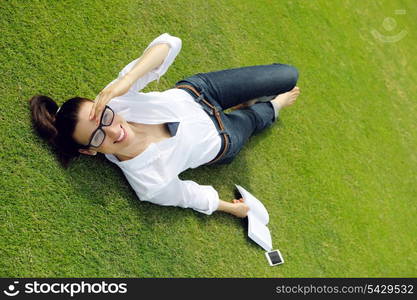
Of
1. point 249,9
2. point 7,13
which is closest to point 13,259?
point 7,13

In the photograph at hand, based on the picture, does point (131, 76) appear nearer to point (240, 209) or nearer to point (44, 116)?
point (44, 116)

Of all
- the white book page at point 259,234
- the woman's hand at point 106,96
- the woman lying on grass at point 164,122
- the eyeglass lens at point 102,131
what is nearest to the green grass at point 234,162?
the white book page at point 259,234

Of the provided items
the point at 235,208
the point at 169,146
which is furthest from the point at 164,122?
the point at 235,208

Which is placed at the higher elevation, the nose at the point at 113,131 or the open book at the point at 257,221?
the nose at the point at 113,131

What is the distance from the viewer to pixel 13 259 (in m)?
2.42

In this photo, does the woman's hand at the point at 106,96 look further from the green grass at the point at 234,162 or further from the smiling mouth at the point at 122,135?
the green grass at the point at 234,162

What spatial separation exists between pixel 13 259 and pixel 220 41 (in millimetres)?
2784

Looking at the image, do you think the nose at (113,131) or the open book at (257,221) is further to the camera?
the open book at (257,221)

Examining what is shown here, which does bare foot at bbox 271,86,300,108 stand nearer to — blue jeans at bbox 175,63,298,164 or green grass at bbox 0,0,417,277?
green grass at bbox 0,0,417,277

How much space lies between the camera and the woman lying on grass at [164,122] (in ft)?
8.01

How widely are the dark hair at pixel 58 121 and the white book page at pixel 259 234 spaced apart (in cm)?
159

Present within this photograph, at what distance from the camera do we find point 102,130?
2432mm

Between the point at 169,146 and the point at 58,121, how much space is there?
0.77 meters

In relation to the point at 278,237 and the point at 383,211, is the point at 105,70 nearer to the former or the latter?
the point at 278,237
